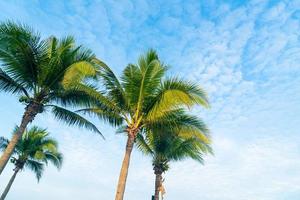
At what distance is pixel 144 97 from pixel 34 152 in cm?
1566

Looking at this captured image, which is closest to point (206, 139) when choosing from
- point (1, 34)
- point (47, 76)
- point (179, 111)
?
point (179, 111)

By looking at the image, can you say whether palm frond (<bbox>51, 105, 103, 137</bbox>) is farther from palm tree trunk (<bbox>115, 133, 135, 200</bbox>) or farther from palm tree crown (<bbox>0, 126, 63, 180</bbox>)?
palm tree crown (<bbox>0, 126, 63, 180</bbox>)

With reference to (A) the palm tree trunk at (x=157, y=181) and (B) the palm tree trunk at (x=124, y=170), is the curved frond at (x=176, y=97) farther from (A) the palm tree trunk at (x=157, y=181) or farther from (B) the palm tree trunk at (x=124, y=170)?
(A) the palm tree trunk at (x=157, y=181)

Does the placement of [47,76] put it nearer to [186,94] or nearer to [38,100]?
[38,100]

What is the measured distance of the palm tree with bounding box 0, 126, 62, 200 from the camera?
26.4 metres

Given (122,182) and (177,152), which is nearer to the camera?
(122,182)

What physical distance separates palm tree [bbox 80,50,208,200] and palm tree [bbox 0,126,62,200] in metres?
12.7

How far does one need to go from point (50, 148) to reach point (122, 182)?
1499 centimetres

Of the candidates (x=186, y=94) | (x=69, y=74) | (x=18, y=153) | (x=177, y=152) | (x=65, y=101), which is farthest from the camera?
(x=18, y=153)

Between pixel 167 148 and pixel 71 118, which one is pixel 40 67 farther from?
→ pixel 167 148

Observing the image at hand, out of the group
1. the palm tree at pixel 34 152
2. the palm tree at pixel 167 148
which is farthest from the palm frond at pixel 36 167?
the palm tree at pixel 167 148

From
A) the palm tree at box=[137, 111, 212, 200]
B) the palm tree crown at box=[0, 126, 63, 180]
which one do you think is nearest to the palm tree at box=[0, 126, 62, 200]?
the palm tree crown at box=[0, 126, 63, 180]

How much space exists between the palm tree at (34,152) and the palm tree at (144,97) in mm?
12685

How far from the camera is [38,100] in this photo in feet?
48.7
